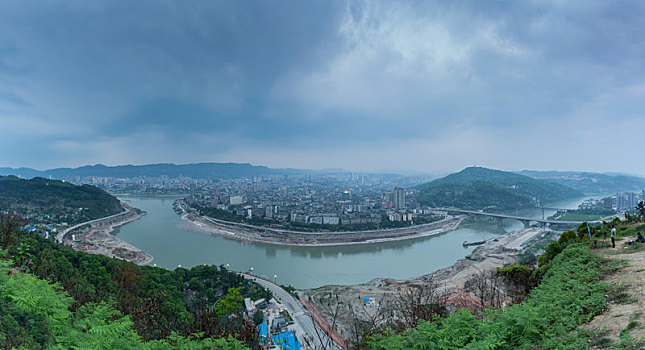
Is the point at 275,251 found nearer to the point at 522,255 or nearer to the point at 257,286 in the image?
the point at 257,286

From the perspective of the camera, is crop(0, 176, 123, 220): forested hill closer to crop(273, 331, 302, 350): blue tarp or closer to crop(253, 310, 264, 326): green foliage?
crop(253, 310, 264, 326): green foliage

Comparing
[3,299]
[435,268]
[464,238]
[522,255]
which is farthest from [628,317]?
[464,238]

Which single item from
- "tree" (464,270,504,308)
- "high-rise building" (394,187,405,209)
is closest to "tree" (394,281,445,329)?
"tree" (464,270,504,308)

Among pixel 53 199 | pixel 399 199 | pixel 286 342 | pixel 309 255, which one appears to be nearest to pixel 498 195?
pixel 399 199

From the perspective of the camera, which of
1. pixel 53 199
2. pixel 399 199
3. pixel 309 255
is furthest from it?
pixel 399 199

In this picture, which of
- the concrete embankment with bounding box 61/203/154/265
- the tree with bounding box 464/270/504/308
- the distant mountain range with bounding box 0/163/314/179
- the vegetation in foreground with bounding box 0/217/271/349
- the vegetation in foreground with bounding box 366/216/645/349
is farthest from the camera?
the distant mountain range with bounding box 0/163/314/179

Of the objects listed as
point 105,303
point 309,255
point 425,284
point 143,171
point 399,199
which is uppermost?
point 143,171

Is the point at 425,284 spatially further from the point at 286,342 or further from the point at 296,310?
the point at 286,342
